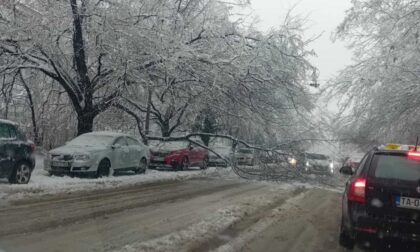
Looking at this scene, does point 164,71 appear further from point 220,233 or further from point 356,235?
point 356,235

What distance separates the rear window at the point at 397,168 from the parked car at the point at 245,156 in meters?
14.7

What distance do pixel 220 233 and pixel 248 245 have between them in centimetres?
88

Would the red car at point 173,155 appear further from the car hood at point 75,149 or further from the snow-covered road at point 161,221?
the snow-covered road at point 161,221

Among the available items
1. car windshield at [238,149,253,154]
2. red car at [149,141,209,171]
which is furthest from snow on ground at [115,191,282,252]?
red car at [149,141,209,171]

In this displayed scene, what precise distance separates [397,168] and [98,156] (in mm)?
11631

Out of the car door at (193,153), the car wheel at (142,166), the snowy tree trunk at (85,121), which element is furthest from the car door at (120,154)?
the car door at (193,153)

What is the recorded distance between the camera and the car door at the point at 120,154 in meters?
18.3

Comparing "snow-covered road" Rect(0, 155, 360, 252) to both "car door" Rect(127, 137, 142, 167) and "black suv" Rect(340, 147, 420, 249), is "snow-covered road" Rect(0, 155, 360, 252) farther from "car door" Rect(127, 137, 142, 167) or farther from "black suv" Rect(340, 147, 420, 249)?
"car door" Rect(127, 137, 142, 167)

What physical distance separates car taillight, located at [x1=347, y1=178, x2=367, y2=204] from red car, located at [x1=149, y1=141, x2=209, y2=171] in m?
16.6

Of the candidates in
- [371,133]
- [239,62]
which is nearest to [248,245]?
[239,62]

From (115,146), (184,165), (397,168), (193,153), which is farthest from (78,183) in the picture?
(193,153)

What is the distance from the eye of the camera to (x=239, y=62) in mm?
20125

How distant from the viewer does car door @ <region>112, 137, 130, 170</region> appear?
60.0ft

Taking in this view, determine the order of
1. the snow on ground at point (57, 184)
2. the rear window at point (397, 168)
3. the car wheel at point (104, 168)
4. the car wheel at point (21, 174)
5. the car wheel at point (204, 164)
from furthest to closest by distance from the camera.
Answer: the car wheel at point (204, 164) < the car wheel at point (104, 168) < the car wheel at point (21, 174) < the snow on ground at point (57, 184) < the rear window at point (397, 168)
